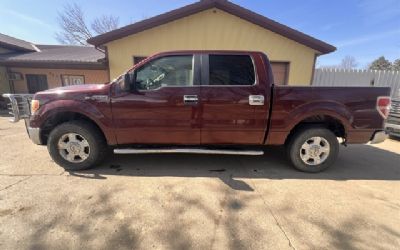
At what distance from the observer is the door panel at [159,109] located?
352 cm

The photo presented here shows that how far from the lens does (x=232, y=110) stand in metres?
3.55

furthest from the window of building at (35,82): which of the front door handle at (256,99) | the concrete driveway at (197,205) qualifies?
the front door handle at (256,99)

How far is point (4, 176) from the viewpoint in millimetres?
3523

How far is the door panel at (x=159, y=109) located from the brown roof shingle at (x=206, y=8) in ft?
20.0

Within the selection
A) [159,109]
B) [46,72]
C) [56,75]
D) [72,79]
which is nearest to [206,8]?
[159,109]

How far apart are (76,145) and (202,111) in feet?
7.39

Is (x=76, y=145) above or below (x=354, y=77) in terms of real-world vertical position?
below

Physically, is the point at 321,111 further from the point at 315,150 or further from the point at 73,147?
the point at 73,147

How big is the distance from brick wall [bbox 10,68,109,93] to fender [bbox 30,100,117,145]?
8.31 metres

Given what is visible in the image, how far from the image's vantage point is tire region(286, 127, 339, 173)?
12.1ft

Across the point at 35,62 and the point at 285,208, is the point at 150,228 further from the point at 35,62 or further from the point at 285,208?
the point at 35,62

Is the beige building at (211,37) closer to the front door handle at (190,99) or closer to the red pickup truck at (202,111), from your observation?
the red pickup truck at (202,111)

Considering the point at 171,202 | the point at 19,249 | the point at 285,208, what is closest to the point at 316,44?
the point at 285,208

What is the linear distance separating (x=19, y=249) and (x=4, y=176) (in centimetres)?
217
